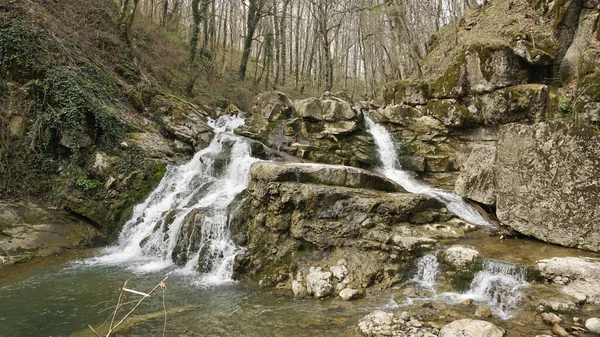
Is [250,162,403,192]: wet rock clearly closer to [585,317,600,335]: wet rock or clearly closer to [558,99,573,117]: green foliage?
[585,317,600,335]: wet rock

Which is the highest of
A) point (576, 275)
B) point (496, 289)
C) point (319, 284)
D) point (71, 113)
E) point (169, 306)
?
point (71, 113)

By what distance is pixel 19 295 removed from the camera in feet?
21.7

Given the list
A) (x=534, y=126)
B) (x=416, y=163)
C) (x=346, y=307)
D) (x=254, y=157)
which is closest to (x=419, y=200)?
(x=534, y=126)

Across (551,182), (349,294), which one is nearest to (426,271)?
(349,294)

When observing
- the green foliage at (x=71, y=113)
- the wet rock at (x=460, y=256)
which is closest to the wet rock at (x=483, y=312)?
the wet rock at (x=460, y=256)

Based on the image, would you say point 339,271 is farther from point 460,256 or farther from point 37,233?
point 37,233

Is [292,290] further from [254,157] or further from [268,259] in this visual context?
[254,157]

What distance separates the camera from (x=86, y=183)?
34.6 feet

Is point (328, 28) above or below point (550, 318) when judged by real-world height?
above

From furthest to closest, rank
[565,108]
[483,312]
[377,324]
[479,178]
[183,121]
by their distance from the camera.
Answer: [183,121] < [565,108] < [479,178] < [483,312] < [377,324]

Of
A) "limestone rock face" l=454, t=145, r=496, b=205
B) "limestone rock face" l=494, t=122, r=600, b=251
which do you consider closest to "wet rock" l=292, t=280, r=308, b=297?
"limestone rock face" l=494, t=122, r=600, b=251

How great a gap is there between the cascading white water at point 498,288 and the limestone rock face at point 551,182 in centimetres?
198

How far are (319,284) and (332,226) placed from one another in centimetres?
155

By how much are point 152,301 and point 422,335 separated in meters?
5.07
